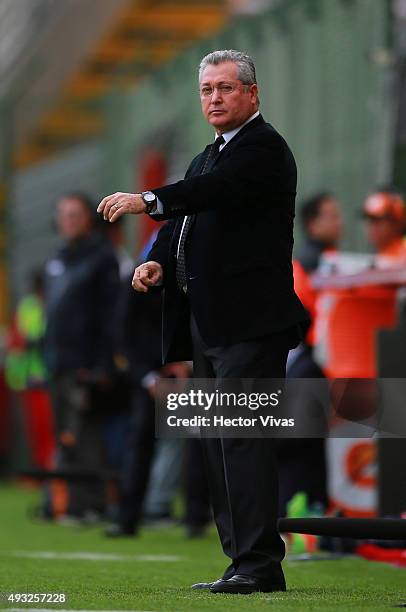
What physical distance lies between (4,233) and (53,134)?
8.02 feet

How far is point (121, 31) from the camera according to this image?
A: 65.4 feet

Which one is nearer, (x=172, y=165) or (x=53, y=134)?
(x=172, y=165)

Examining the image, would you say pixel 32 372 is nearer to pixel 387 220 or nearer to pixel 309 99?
pixel 309 99

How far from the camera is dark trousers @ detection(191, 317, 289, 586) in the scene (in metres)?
Result: 5.95

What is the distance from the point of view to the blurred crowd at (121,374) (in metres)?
9.40

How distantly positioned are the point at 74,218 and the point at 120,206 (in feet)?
19.0

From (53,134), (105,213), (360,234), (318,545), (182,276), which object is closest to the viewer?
(105,213)

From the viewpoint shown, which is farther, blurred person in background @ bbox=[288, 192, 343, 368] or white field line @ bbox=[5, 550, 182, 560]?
blurred person in background @ bbox=[288, 192, 343, 368]

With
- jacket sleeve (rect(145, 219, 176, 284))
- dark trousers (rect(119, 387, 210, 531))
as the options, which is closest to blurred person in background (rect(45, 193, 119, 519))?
dark trousers (rect(119, 387, 210, 531))

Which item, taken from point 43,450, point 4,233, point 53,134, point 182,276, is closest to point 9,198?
point 4,233

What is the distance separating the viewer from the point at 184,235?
622cm

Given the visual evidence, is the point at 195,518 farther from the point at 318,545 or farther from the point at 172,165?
the point at 172,165

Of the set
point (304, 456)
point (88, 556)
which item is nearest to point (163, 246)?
point (88, 556)

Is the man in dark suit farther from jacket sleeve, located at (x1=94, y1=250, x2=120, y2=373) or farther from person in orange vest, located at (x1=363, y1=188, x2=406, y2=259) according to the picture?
jacket sleeve, located at (x1=94, y1=250, x2=120, y2=373)
